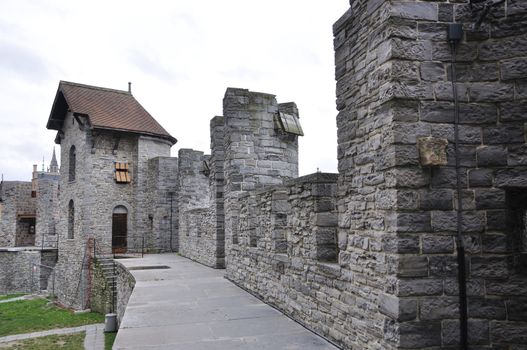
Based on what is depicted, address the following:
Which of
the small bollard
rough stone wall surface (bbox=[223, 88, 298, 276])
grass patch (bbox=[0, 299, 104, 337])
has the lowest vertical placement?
grass patch (bbox=[0, 299, 104, 337])

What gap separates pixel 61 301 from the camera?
2059cm

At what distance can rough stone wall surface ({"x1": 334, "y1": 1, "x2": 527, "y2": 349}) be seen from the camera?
12.1 ft

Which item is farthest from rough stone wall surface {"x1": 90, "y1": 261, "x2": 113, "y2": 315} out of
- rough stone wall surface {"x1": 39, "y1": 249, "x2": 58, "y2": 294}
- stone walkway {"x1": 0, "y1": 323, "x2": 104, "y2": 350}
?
rough stone wall surface {"x1": 39, "y1": 249, "x2": 58, "y2": 294}

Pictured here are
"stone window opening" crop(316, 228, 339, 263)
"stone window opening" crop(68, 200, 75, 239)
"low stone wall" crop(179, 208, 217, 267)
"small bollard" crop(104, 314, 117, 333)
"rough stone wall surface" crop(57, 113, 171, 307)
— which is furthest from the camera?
"stone window opening" crop(68, 200, 75, 239)

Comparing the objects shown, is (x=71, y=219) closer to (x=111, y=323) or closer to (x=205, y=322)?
(x=111, y=323)

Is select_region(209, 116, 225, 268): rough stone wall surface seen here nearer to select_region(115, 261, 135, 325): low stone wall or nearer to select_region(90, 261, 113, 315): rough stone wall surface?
select_region(115, 261, 135, 325): low stone wall

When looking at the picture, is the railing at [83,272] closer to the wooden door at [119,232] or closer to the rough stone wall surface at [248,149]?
the wooden door at [119,232]

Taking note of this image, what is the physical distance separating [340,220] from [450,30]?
224 centimetres

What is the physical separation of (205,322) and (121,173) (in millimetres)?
16190

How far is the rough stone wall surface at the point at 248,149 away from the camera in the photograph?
33.3 ft

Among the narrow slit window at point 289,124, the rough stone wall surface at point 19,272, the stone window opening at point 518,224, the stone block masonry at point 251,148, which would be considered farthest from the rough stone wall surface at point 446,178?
the rough stone wall surface at point 19,272

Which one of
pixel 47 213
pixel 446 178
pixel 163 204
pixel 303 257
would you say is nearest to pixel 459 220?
pixel 446 178

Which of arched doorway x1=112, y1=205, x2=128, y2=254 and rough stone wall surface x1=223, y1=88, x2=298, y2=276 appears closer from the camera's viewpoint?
rough stone wall surface x1=223, y1=88, x2=298, y2=276

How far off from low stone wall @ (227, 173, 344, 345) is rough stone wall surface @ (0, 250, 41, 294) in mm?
21486
